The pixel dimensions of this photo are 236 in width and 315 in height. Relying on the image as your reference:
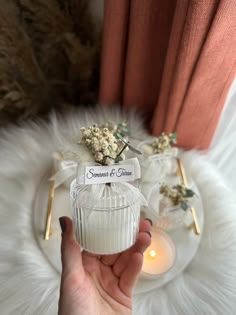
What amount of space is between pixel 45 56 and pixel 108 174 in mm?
543

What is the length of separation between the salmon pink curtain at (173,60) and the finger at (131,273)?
0.32 meters

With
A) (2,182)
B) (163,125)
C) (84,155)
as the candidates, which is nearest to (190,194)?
(163,125)

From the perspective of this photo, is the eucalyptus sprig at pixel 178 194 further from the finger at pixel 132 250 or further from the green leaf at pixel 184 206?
the finger at pixel 132 250

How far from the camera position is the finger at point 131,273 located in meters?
0.63

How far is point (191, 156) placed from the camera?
0.85 meters

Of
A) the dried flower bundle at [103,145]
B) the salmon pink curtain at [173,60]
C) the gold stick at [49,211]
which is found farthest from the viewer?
the gold stick at [49,211]

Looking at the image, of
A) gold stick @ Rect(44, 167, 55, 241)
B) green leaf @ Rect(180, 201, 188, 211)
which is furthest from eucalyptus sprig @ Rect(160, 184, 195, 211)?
gold stick @ Rect(44, 167, 55, 241)

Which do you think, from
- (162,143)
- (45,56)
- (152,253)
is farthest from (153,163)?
(45,56)

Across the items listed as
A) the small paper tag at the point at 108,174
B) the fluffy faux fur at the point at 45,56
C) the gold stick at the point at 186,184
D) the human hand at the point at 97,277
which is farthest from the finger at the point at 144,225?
the fluffy faux fur at the point at 45,56

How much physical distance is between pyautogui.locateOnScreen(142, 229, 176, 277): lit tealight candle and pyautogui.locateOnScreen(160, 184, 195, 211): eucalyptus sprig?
0.07 m

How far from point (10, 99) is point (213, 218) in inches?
22.3

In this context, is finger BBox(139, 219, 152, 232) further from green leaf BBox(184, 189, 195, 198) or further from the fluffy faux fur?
the fluffy faux fur

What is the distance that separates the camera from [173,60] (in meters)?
0.69

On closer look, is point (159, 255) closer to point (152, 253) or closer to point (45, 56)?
point (152, 253)
